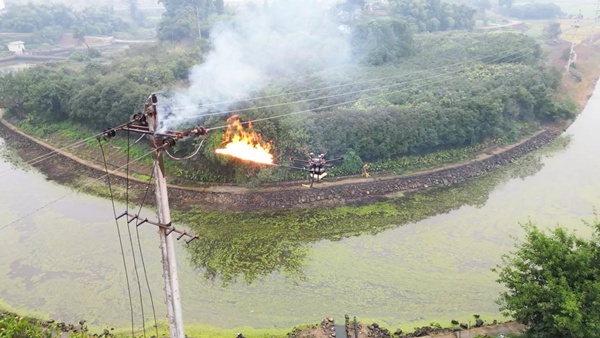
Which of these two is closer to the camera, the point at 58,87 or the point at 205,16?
the point at 58,87

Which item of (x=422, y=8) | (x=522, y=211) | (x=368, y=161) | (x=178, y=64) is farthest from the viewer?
(x=422, y=8)

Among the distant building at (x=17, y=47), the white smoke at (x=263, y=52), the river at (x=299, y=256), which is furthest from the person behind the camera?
the distant building at (x=17, y=47)

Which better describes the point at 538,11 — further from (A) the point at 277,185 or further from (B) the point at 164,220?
(B) the point at 164,220

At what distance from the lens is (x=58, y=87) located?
113 ft

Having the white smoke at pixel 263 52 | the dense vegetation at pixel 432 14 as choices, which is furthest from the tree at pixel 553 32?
the white smoke at pixel 263 52

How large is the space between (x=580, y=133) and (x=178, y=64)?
3099 centimetres

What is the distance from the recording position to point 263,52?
147ft

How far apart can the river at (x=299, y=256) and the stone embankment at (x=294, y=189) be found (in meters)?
0.82

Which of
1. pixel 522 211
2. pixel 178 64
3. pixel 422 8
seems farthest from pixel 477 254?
pixel 422 8

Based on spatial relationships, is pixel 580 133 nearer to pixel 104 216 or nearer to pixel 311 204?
pixel 311 204

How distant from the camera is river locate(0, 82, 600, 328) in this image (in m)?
17.4

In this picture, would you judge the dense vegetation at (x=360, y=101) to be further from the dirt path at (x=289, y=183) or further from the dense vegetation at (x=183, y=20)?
the dense vegetation at (x=183, y=20)

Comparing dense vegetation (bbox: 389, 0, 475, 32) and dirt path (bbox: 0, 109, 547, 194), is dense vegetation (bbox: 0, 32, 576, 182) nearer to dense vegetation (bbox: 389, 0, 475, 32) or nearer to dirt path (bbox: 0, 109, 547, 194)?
dirt path (bbox: 0, 109, 547, 194)

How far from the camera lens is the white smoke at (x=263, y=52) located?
29.9 metres
